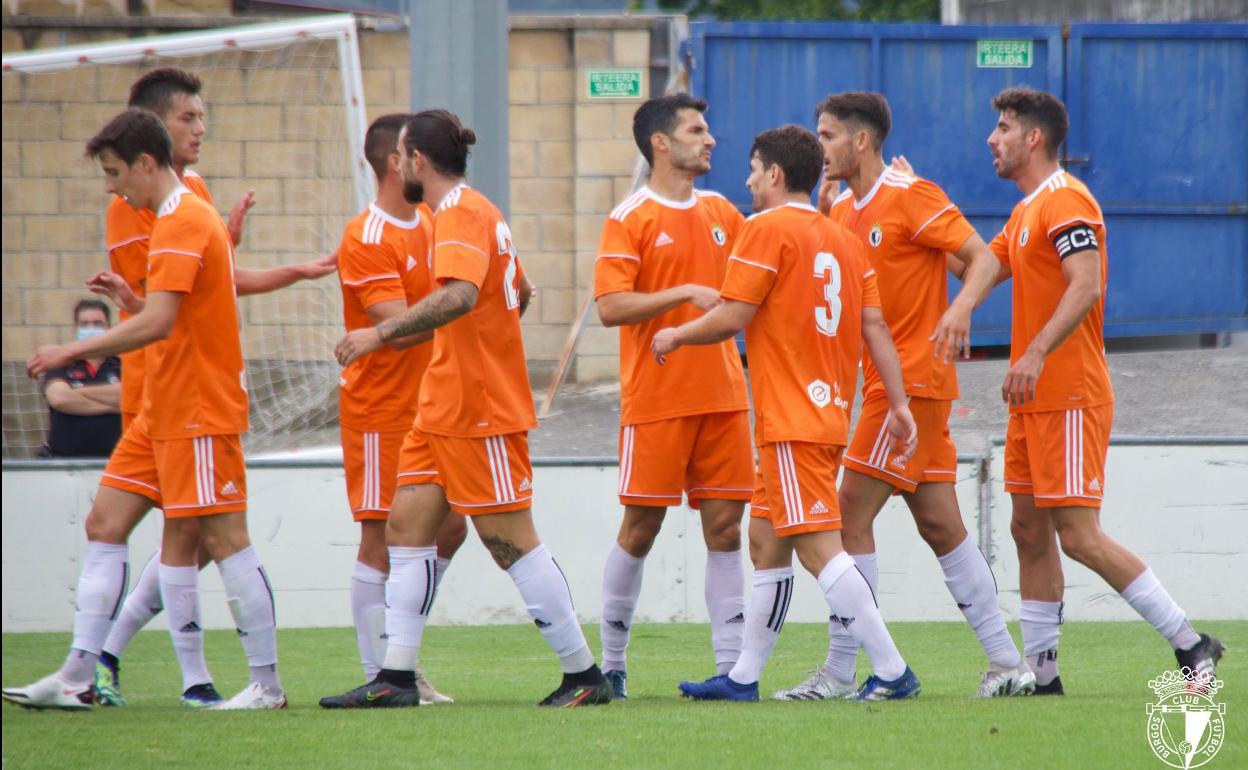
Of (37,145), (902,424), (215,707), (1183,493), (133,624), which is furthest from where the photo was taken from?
(37,145)

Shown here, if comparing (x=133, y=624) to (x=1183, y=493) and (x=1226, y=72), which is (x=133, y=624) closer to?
(x=1183, y=493)

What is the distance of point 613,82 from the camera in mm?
12352

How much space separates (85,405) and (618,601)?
4464 millimetres

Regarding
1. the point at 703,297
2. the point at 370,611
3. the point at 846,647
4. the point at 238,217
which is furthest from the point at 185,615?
the point at 846,647

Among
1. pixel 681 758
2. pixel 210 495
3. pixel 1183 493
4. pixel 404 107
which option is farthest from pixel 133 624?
pixel 404 107

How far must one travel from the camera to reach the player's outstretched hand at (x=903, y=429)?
531 centimetres

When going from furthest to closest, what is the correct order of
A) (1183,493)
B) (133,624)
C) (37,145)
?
(37,145)
(1183,493)
(133,624)

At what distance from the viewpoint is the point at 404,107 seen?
12.4 meters

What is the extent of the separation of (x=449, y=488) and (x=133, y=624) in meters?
1.74

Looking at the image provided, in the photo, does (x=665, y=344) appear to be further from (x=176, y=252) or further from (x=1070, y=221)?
(x=176, y=252)

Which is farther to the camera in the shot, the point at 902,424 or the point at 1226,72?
the point at 1226,72

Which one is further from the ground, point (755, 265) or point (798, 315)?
point (755, 265)

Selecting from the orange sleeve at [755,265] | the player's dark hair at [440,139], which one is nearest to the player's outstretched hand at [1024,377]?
the orange sleeve at [755,265]

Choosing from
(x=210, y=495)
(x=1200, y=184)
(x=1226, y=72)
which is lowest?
(x=210, y=495)
